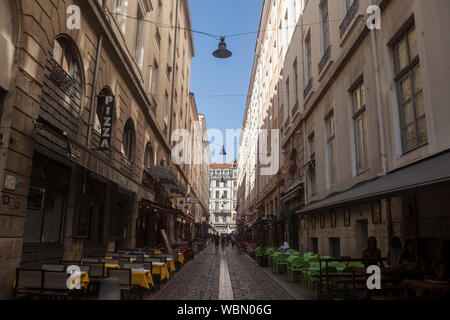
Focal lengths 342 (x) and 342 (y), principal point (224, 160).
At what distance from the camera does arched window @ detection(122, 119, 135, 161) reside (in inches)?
646

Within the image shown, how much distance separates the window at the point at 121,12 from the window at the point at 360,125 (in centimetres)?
985

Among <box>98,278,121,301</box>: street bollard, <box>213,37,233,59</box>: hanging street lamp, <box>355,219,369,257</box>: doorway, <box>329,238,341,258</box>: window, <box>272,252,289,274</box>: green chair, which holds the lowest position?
<box>272,252,289,274</box>: green chair

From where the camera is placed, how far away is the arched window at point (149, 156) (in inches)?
809

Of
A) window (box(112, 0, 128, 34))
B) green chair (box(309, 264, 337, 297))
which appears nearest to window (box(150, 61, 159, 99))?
window (box(112, 0, 128, 34))

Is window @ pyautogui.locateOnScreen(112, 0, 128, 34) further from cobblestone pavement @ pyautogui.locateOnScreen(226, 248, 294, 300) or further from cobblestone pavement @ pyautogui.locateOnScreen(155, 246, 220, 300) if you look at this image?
cobblestone pavement @ pyautogui.locateOnScreen(226, 248, 294, 300)

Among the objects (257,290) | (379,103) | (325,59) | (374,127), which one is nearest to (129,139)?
(325,59)

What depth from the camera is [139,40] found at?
18266 millimetres

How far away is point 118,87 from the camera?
14.2 m

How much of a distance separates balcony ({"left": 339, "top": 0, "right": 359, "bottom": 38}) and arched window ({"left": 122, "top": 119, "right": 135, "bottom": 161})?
10.2 m

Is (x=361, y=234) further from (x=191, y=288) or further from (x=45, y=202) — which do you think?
(x=45, y=202)

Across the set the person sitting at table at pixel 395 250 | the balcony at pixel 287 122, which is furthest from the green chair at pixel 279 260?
the balcony at pixel 287 122

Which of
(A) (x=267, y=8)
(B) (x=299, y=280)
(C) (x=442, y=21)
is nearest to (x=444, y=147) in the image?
(C) (x=442, y=21)

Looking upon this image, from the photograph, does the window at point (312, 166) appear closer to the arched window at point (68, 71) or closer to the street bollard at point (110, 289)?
the arched window at point (68, 71)

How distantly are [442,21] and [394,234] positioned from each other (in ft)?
15.8
